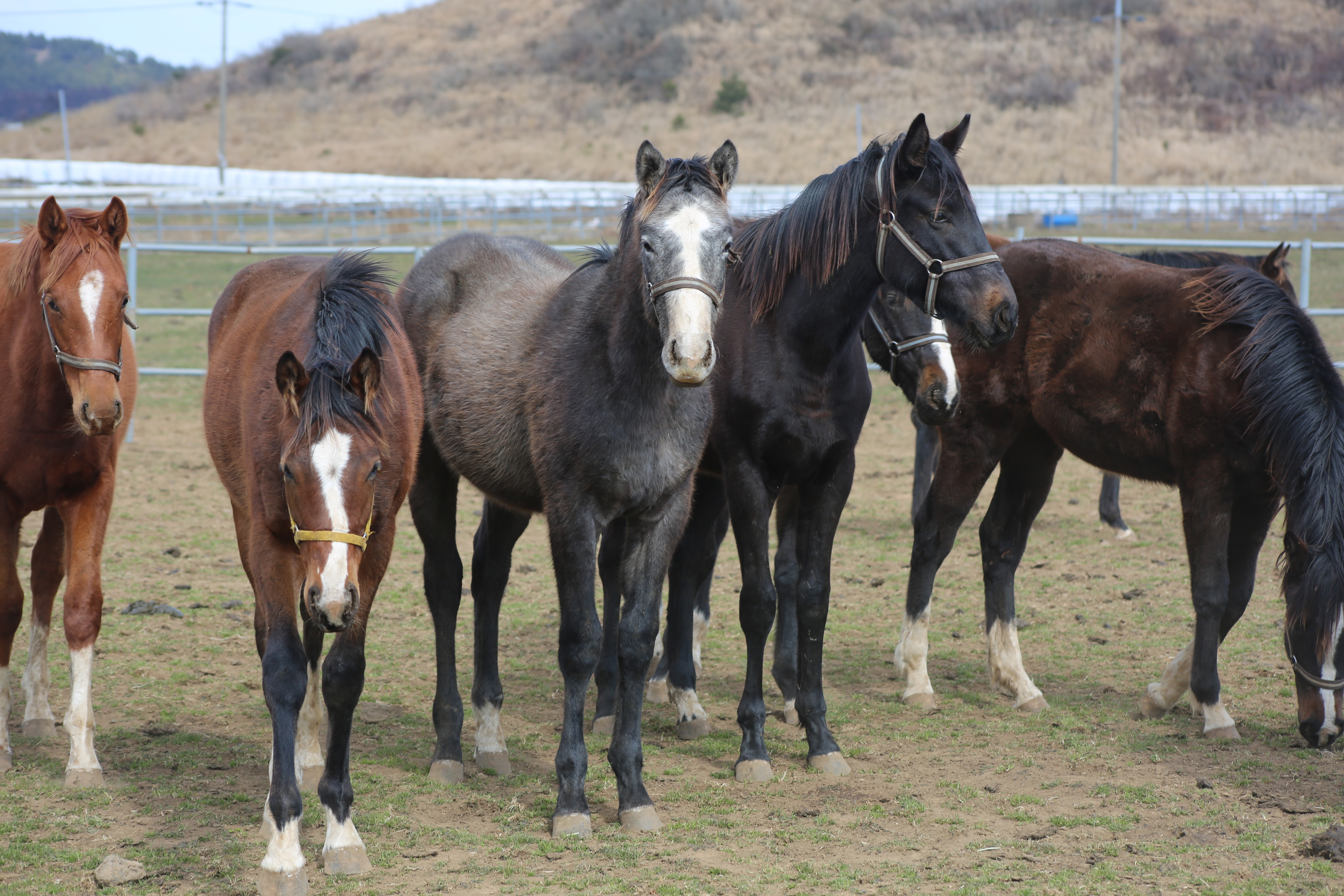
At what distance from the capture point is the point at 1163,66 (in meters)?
54.8

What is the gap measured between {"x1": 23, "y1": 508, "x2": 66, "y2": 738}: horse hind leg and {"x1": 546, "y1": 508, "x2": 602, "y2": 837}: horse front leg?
2.27 m

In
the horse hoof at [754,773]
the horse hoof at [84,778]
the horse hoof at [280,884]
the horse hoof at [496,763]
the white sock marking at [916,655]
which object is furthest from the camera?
the white sock marking at [916,655]

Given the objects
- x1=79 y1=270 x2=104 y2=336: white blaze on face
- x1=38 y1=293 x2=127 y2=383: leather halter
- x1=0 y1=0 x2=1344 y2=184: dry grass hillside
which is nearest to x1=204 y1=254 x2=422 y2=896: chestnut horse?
x1=38 y1=293 x2=127 y2=383: leather halter

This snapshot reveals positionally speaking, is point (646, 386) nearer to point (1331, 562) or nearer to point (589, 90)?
Answer: point (1331, 562)

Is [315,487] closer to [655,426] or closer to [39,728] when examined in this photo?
[655,426]

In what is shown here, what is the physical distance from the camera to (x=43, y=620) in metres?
4.66

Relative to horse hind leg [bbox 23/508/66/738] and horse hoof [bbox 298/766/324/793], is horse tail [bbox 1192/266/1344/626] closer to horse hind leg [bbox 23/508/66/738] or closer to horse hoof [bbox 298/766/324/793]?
horse hoof [bbox 298/766/324/793]

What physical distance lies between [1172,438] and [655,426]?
246 centimetres

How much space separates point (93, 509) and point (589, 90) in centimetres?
6211

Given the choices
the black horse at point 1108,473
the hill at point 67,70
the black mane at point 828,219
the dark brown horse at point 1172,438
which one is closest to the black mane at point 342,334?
the black mane at point 828,219

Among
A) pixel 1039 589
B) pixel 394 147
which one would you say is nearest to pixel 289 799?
pixel 1039 589

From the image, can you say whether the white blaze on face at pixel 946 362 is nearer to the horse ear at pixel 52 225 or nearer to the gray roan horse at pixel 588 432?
the gray roan horse at pixel 588 432

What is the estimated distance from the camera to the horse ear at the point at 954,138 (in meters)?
4.22

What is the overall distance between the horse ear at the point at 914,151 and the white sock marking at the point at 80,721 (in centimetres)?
368
